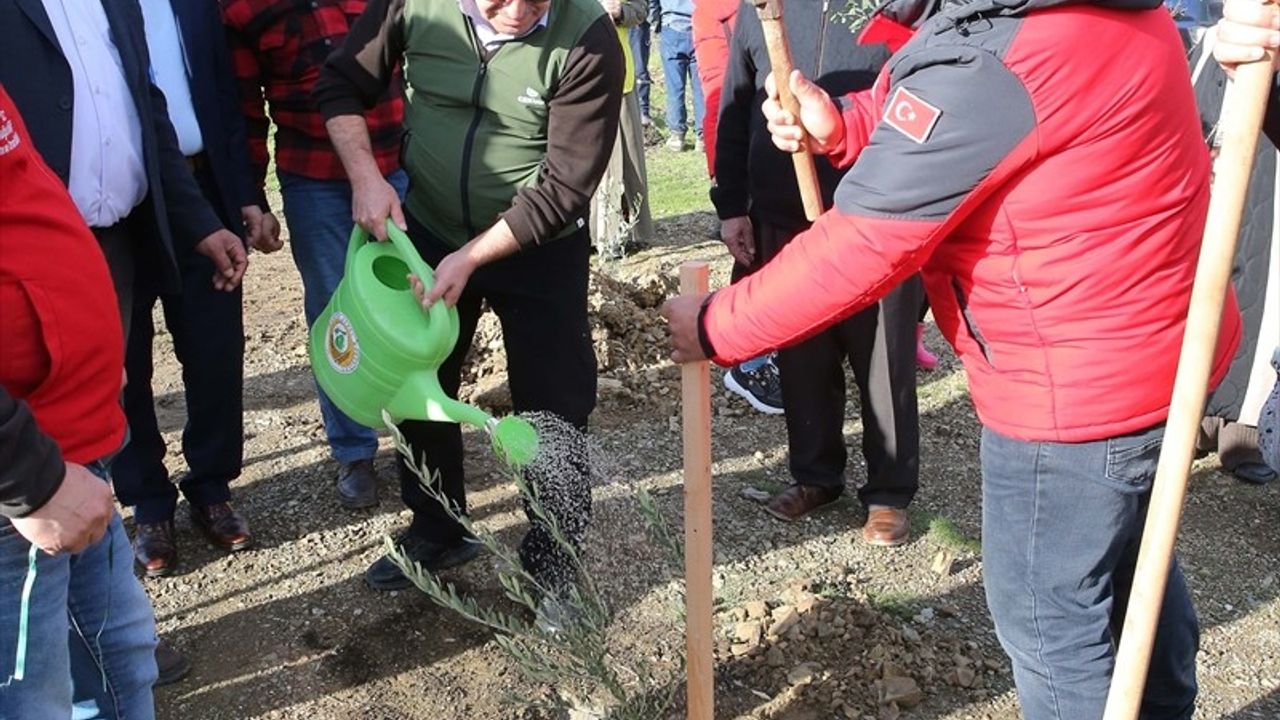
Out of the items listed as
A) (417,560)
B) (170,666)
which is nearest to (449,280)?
(417,560)

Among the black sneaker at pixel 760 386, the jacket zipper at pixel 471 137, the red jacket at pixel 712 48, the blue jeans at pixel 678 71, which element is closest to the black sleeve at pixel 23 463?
the jacket zipper at pixel 471 137

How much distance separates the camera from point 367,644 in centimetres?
321

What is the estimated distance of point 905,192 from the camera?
71.3 inches

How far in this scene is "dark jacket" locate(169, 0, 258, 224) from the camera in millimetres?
3406

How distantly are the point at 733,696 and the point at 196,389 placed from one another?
5.94 feet

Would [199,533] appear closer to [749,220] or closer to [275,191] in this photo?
[749,220]

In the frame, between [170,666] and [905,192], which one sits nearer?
[905,192]

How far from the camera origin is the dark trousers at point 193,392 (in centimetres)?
340

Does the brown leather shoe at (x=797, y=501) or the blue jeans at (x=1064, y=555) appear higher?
the blue jeans at (x=1064, y=555)

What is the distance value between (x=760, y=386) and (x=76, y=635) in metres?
3.20

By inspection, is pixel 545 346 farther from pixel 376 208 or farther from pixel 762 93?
pixel 762 93

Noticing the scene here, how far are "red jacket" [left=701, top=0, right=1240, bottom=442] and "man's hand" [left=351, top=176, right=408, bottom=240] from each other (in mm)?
1091

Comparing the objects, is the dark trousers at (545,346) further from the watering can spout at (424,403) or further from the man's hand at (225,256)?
the man's hand at (225,256)

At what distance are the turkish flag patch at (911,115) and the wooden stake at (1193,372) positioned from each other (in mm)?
398
